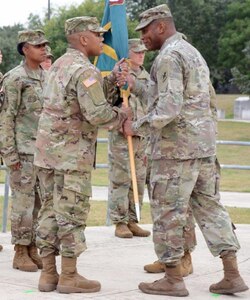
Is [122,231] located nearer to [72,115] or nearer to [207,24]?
[72,115]

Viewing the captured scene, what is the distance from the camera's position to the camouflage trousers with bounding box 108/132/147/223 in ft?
29.0

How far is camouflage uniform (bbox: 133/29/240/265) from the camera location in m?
5.86

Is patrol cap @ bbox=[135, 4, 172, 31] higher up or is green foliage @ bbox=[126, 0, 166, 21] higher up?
green foliage @ bbox=[126, 0, 166, 21]

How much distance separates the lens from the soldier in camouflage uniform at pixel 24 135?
6.96 m

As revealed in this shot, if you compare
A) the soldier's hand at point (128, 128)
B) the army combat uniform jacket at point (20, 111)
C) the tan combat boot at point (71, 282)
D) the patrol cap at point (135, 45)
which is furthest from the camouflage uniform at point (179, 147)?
the patrol cap at point (135, 45)

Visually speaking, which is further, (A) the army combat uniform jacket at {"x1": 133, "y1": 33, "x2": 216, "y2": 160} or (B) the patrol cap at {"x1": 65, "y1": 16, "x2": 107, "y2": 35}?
(B) the patrol cap at {"x1": 65, "y1": 16, "x2": 107, "y2": 35}

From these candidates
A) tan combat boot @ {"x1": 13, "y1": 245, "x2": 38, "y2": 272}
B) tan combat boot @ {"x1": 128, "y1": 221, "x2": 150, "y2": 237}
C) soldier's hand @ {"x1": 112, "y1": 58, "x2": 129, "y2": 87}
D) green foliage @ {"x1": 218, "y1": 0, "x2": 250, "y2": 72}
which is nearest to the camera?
soldier's hand @ {"x1": 112, "y1": 58, "x2": 129, "y2": 87}

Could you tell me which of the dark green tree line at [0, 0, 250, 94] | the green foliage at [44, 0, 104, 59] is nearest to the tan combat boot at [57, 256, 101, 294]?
the green foliage at [44, 0, 104, 59]

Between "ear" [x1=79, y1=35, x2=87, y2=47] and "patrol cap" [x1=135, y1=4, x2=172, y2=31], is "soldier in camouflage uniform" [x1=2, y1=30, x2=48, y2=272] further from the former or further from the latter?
"patrol cap" [x1=135, y1=4, x2=172, y2=31]

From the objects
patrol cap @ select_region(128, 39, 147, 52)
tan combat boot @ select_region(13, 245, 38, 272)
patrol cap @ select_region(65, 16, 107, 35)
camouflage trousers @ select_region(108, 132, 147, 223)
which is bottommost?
tan combat boot @ select_region(13, 245, 38, 272)

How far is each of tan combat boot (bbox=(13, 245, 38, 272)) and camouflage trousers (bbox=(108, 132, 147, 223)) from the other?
196 cm

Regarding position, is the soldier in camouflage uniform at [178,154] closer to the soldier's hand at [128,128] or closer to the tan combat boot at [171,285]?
the tan combat boot at [171,285]

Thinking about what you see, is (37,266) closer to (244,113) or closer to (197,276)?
(197,276)

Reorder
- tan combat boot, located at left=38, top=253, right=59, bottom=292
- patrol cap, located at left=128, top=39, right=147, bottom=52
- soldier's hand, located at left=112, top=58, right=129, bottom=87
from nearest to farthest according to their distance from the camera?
tan combat boot, located at left=38, top=253, right=59, bottom=292
soldier's hand, located at left=112, top=58, right=129, bottom=87
patrol cap, located at left=128, top=39, right=147, bottom=52
